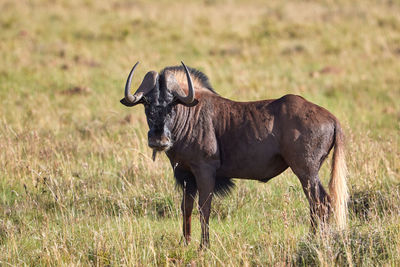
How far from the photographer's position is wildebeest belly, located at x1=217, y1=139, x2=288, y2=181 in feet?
19.8

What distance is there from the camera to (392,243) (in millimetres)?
5441

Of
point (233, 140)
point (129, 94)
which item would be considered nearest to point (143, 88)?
point (129, 94)

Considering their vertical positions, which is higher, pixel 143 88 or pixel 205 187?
pixel 143 88

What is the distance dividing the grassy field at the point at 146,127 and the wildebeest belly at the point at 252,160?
47cm

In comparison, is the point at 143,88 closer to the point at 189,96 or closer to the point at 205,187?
the point at 189,96

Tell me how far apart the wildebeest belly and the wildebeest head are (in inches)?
27.1

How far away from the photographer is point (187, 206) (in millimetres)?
6203

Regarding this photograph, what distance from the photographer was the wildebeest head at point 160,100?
5.68 meters

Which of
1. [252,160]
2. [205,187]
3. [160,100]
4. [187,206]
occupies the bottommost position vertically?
[187,206]

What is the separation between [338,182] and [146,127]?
16.0ft

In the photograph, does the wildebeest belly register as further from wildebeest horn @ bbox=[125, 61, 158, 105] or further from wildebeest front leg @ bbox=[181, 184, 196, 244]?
wildebeest horn @ bbox=[125, 61, 158, 105]

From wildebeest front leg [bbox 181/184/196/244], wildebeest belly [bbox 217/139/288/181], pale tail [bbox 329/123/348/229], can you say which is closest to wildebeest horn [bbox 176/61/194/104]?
wildebeest belly [bbox 217/139/288/181]

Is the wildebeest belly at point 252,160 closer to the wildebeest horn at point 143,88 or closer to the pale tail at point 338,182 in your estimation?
the pale tail at point 338,182

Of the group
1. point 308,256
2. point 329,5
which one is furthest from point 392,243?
point 329,5
